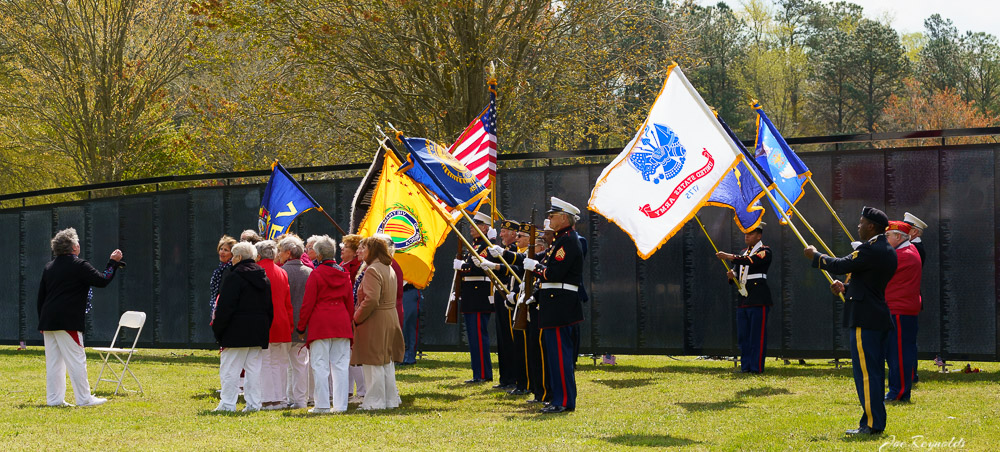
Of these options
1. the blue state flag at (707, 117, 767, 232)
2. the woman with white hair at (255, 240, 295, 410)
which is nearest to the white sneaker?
the woman with white hair at (255, 240, 295, 410)

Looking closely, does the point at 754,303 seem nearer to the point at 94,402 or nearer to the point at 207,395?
the point at 207,395

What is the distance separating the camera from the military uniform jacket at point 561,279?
31.1ft

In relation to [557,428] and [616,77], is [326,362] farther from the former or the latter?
[616,77]

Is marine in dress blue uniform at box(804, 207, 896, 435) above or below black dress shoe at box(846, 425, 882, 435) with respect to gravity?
above

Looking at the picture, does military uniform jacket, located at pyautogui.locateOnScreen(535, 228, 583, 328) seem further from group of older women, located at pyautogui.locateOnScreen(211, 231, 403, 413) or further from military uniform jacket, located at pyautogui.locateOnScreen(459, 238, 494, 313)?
military uniform jacket, located at pyautogui.locateOnScreen(459, 238, 494, 313)

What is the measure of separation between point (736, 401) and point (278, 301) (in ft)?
15.7

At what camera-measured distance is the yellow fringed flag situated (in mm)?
11766

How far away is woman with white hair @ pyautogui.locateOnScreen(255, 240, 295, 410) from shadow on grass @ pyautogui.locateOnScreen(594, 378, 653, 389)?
3.79 meters

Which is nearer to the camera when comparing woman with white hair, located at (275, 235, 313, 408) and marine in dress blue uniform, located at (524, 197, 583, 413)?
marine in dress blue uniform, located at (524, 197, 583, 413)

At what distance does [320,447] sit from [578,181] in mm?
7693

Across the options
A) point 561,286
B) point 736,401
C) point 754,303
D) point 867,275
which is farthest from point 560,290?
point 754,303

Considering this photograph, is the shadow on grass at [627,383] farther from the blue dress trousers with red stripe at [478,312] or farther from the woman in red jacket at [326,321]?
the woman in red jacket at [326,321]

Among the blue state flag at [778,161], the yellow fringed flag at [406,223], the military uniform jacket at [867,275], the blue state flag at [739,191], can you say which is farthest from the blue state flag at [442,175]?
the military uniform jacket at [867,275]

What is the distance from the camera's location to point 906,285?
10438mm
